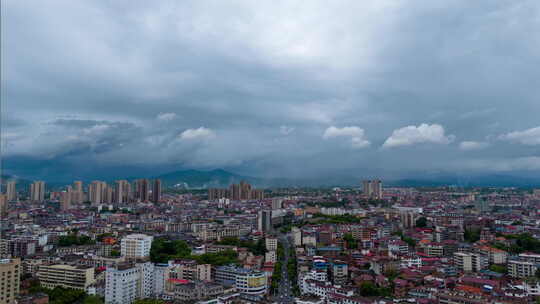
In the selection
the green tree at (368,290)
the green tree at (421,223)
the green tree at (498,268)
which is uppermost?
the green tree at (421,223)

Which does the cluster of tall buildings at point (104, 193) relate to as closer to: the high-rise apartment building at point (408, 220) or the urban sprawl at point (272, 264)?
the urban sprawl at point (272, 264)

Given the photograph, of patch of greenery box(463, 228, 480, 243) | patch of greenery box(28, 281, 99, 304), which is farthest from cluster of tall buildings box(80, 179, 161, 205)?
patch of greenery box(28, 281, 99, 304)

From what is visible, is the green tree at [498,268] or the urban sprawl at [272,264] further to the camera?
the green tree at [498,268]

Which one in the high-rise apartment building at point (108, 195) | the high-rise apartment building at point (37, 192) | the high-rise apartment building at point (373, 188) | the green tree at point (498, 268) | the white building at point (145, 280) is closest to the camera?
the white building at point (145, 280)

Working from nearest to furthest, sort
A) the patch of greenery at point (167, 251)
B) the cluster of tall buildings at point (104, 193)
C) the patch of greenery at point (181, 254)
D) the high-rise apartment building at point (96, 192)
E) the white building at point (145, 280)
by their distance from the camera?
1. the white building at point (145, 280)
2. the patch of greenery at point (181, 254)
3. the patch of greenery at point (167, 251)
4. the cluster of tall buildings at point (104, 193)
5. the high-rise apartment building at point (96, 192)

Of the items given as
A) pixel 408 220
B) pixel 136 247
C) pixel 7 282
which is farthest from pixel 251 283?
pixel 408 220

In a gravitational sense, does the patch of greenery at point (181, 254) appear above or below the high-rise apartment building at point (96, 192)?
below

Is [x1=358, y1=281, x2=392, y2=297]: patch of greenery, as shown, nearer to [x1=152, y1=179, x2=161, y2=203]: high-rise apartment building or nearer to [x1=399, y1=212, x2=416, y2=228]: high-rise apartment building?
[x1=399, y1=212, x2=416, y2=228]: high-rise apartment building

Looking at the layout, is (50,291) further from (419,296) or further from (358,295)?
(419,296)

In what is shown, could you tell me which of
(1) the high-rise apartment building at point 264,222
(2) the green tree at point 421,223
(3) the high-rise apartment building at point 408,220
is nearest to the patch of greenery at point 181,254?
(1) the high-rise apartment building at point 264,222

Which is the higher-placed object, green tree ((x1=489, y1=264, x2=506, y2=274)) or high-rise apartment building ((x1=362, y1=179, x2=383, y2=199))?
high-rise apartment building ((x1=362, y1=179, x2=383, y2=199))
